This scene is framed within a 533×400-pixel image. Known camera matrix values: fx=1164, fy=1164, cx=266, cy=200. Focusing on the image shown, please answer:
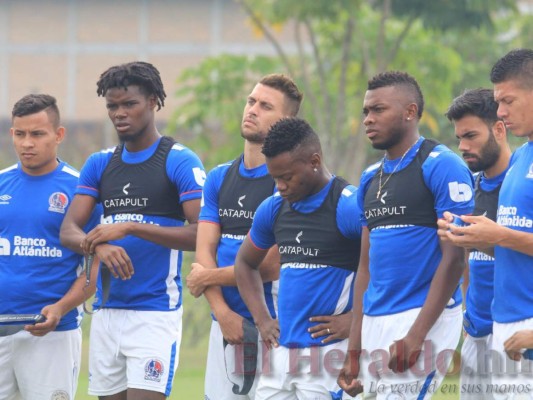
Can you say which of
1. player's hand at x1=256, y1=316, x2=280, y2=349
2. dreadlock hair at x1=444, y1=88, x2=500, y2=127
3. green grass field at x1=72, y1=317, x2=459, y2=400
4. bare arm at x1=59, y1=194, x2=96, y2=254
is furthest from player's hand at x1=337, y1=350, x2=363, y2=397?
green grass field at x1=72, y1=317, x2=459, y2=400

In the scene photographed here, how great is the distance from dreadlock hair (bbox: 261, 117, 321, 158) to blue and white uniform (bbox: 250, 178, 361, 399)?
306 mm

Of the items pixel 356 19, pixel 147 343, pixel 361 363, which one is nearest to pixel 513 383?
pixel 361 363

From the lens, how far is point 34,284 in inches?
325

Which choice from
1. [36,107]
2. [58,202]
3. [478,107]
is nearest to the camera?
[478,107]

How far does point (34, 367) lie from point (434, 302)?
3.23m

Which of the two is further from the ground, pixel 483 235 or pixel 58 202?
pixel 58 202

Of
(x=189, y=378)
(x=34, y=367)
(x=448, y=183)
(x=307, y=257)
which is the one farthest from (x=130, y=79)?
(x=189, y=378)

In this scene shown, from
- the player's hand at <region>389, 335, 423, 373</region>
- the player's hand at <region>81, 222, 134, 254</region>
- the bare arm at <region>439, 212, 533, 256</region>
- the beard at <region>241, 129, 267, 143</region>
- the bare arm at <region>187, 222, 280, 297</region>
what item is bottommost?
the player's hand at <region>389, 335, 423, 373</region>

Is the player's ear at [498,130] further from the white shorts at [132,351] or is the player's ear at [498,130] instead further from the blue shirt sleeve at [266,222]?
the white shorts at [132,351]

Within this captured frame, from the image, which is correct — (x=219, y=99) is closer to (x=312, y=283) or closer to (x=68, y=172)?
(x=68, y=172)

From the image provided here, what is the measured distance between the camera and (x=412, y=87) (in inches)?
269

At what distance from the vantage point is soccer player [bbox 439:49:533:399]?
6285 millimetres

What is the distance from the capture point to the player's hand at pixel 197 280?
7582 mm

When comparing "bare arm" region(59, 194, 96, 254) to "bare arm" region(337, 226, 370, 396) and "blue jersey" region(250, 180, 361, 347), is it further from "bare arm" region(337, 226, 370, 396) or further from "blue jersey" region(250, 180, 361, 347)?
"bare arm" region(337, 226, 370, 396)
